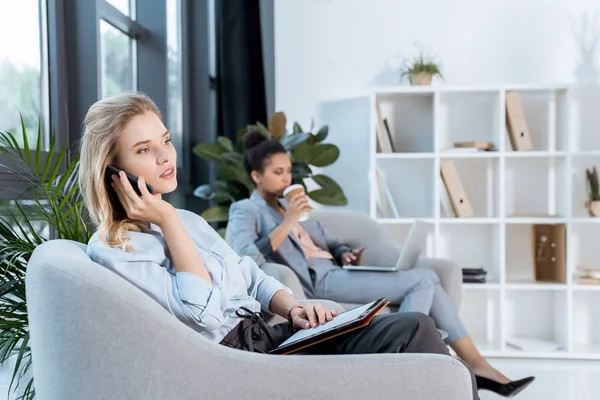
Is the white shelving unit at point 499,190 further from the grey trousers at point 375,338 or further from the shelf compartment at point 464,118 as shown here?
the grey trousers at point 375,338

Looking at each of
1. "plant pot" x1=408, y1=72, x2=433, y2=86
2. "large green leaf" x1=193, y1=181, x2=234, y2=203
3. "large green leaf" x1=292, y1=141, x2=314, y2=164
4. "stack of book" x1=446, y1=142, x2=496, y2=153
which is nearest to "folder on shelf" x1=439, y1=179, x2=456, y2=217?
"stack of book" x1=446, y1=142, x2=496, y2=153

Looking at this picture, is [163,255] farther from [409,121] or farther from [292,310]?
[409,121]

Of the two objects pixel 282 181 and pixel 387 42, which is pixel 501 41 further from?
pixel 282 181

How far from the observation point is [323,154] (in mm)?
3693

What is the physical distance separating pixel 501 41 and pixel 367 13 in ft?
2.64

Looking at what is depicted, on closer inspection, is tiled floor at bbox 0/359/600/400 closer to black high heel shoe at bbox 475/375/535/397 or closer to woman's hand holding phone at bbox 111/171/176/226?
black high heel shoe at bbox 475/375/535/397

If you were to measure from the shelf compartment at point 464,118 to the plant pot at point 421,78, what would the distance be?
0.88 ft

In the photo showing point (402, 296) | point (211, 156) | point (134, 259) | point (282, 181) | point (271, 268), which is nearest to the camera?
point (134, 259)

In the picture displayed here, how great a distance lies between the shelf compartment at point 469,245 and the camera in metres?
4.16

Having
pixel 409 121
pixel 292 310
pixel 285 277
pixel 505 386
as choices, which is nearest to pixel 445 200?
pixel 409 121

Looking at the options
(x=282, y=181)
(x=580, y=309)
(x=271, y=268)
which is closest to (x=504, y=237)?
(x=580, y=309)

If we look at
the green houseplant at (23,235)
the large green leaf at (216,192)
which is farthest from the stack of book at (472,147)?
the green houseplant at (23,235)

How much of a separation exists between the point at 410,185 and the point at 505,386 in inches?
63.0

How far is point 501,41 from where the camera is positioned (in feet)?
13.6
